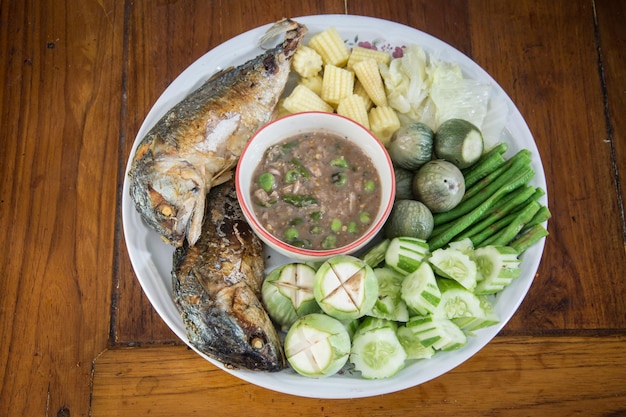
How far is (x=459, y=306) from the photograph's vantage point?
7.11 ft

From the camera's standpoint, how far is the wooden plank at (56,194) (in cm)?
255

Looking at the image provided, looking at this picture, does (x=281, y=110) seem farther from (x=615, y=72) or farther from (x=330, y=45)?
(x=615, y=72)

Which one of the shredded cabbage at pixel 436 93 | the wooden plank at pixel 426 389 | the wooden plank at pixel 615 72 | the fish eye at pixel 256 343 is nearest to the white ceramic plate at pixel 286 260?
the shredded cabbage at pixel 436 93

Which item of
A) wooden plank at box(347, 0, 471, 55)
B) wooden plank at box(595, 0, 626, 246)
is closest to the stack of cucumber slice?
wooden plank at box(595, 0, 626, 246)

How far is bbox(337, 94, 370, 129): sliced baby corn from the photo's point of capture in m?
2.46

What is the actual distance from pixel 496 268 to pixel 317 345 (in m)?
0.69

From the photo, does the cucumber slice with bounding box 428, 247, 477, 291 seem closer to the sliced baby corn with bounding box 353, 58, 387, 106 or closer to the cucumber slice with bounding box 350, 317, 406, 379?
the cucumber slice with bounding box 350, 317, 406, 379

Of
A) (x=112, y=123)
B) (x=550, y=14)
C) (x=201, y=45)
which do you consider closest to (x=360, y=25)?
(x=201, y=45)

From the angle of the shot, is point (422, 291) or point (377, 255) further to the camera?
point (377, 255)

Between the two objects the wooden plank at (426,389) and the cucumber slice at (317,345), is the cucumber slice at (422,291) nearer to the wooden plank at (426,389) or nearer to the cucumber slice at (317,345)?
the cucumber slice at (317,345)

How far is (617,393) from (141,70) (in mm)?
2426

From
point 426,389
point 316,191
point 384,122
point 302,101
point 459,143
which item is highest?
point 302,101

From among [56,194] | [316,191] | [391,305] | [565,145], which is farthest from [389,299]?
[56,194]

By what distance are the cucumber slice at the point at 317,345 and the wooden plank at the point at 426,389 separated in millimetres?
406
